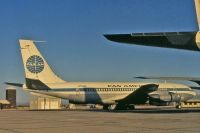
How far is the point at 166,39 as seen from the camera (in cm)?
1262

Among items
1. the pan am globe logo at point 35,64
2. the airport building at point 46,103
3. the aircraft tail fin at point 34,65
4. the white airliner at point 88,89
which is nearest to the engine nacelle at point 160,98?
the white airliner at point 88,89

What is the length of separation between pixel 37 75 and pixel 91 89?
6.94 metres

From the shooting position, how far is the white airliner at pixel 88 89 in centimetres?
5019

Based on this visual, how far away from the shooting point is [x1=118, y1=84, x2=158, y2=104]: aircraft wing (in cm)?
5037

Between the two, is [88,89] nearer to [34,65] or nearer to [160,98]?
[34,65]

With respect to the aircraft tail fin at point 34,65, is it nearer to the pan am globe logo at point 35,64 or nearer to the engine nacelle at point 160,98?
the pan am globe logo at point 35,64

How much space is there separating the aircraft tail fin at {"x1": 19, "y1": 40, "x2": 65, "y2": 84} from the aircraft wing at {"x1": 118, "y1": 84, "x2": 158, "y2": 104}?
9257mm

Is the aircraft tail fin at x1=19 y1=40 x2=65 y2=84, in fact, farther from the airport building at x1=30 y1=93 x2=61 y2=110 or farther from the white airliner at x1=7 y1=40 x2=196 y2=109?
the airport building at x1=30 y1=93 x2=61 y2=110

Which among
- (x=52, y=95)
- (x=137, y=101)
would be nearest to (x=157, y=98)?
(x=137, y=101)

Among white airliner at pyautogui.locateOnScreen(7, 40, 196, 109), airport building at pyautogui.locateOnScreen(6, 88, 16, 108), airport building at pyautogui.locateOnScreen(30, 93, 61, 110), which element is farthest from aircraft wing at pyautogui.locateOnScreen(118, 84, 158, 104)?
airport building at pyautogui.locateOnScreen(6, 88, 16, 108)

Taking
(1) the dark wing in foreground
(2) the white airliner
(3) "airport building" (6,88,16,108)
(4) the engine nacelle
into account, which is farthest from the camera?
(3) "airport building" (6,88,16,108)

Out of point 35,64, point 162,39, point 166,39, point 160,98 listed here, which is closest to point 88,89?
point 35,64

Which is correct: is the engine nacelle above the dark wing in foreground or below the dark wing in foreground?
below

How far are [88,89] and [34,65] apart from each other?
7.31 m
